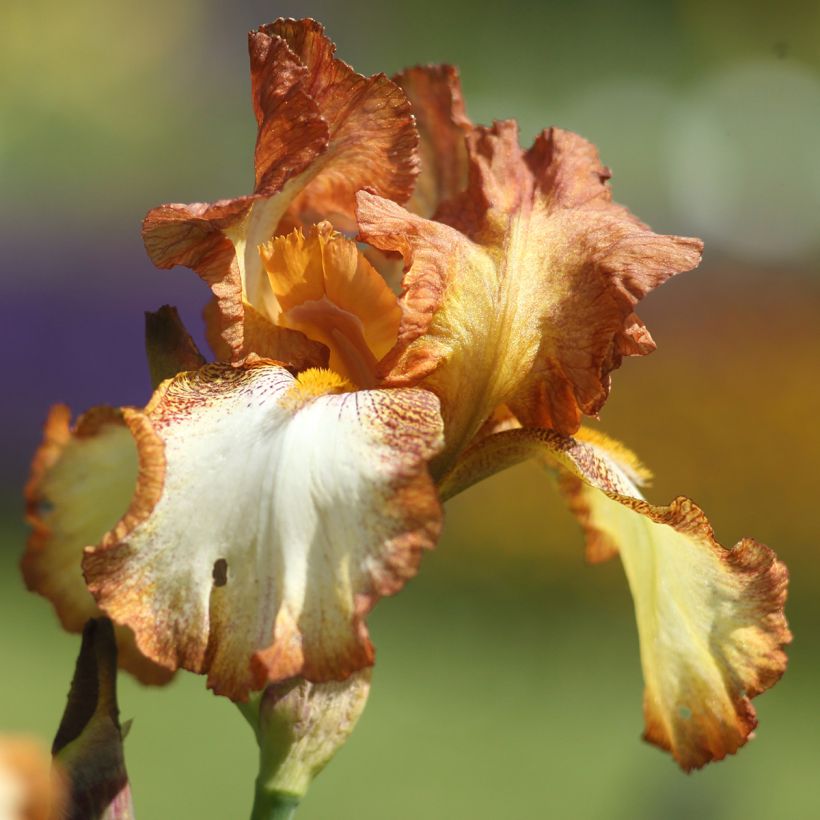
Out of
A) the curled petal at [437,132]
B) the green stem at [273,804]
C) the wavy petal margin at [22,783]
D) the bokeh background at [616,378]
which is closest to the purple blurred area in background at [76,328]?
the bokeh background at [616,378]

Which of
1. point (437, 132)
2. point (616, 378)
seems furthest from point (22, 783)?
point (616, 378)

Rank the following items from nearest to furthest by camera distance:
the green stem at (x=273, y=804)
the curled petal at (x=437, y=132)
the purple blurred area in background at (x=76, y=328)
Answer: the green stem at (x=273, y=804)
the curled petal at (x=437, y=132)
the purple blurred area in background at (x=76, y=328)

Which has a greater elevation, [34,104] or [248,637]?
[248,637]

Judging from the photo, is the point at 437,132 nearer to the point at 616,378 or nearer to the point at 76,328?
the point at 616,378

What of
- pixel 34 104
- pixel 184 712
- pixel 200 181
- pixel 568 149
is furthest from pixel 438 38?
pixel 568 149

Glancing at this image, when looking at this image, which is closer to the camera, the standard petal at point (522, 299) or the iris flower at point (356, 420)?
the iris flower at point (356, 420)

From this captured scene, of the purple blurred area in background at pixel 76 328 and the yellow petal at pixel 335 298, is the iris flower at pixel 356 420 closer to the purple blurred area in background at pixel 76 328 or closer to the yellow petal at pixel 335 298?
the yellow petal at pixel 335 298

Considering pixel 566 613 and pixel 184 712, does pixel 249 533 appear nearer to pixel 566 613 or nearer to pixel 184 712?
pixel 184 712
